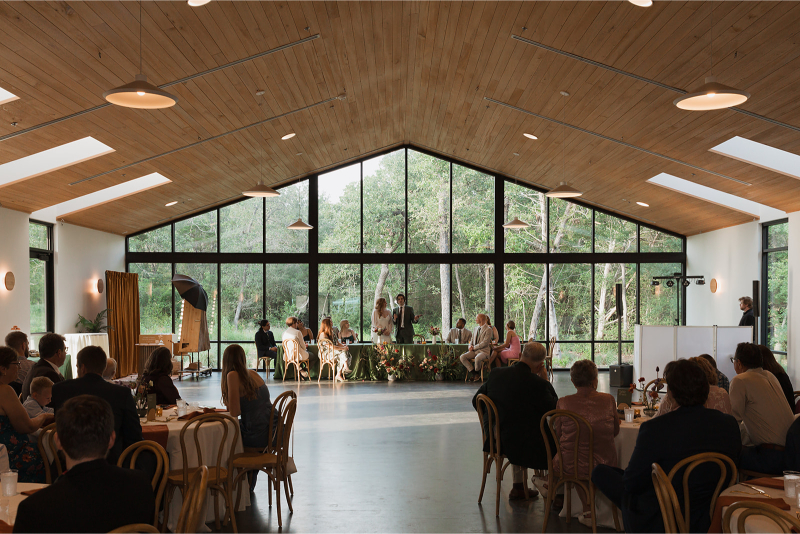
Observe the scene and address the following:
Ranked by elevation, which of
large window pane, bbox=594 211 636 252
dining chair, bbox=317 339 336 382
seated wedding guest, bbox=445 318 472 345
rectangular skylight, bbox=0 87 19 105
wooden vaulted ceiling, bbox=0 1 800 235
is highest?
wooden vaulted ceiling, bbox=0 1 800 235

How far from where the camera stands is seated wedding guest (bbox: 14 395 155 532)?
2199 millimetres

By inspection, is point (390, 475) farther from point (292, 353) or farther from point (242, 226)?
point (242, 226)

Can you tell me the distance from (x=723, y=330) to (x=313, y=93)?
7545 millimetres

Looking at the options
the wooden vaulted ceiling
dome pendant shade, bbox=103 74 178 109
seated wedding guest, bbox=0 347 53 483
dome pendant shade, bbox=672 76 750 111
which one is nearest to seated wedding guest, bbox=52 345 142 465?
seated wedding guest, bbox=0 347 53 483

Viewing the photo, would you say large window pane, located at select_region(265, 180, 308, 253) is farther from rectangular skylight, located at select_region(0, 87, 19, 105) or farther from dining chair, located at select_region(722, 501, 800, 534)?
dining chair, located at select_region(722, 501, 800, 534)

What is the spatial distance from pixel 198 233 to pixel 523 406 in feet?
40.4

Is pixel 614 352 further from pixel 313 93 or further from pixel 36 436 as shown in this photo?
pixel 36 436

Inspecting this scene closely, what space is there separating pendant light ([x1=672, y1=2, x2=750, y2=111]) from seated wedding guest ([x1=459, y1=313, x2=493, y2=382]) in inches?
327

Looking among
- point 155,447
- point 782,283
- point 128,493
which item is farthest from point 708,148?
point 128,493

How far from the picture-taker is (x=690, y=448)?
3.33 metres

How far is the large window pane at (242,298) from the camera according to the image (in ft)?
51.8

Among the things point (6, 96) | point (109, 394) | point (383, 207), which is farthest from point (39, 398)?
A: point (383, 207)

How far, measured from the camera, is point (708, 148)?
9812mm

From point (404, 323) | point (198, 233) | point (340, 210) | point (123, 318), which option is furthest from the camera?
point (340, 210)
